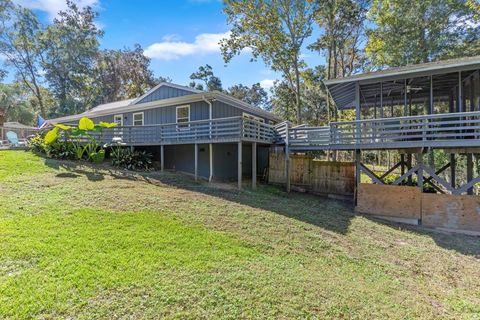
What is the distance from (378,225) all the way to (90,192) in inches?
359

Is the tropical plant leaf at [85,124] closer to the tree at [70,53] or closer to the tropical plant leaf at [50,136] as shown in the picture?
the tropical plant leaf at [50,136]

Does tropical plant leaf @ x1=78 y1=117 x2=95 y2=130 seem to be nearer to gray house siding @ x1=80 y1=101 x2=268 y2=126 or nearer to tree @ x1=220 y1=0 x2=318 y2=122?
gray house siding @ x1=80 y1=101 x2=268 y2=126

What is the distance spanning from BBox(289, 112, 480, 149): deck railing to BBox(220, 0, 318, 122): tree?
11.2 meters

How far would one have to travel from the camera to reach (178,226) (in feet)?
19.9

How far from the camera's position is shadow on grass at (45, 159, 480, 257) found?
7727 millimetres

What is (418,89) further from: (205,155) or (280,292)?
(280,292)

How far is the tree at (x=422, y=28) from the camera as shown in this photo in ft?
60.0

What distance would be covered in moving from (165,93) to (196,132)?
5.23 m

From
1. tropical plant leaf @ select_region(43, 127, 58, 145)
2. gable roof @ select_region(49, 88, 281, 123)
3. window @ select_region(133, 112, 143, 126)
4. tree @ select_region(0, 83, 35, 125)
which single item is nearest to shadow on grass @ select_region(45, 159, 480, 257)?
tropical plant leaf @ select_region(43, 127, 58, 145)

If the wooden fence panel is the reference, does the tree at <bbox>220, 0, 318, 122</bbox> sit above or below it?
above

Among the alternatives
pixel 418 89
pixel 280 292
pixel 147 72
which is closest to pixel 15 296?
pixel 280 292

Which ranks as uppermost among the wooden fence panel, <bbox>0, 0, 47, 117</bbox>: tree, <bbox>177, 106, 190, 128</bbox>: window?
<bbox>0, 0, 47, 117</bbox>: tree

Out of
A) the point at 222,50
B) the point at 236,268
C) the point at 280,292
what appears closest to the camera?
the point at 280,292

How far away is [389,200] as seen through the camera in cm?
977
